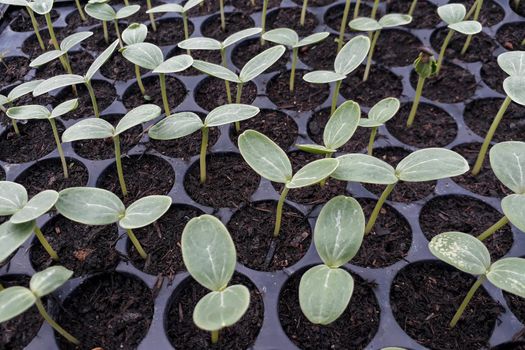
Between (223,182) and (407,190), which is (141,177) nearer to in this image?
(223,182)

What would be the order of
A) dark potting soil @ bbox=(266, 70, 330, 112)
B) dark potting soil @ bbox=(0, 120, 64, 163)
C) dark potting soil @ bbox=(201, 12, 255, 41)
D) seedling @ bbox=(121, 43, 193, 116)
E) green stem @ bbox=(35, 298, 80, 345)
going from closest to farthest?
green stem @ bbox=(35, 298, 80, 345) → seedling @ bbox=(121, 43, 193, 116) → dark potting soil @ bbox=(0, 120, 64, 163) → dark potting soil @ bbox=(266, 70, 330, 112) → dark potting soil @ bbox=(201, 12, 255, 41)

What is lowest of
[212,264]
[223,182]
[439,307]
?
[439,307]

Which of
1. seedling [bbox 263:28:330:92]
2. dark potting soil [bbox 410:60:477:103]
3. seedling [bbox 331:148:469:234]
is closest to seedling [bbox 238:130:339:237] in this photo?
seedling [bbox 331:148:469:234]

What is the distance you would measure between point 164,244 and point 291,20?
986 millimetres

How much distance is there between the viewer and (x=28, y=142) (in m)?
1.17

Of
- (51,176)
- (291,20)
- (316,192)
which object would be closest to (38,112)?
(51,176)

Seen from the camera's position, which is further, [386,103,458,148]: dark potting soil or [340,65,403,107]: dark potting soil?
[340,65,403,107]: dark potting soil

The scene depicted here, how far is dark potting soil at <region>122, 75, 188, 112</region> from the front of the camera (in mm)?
1266

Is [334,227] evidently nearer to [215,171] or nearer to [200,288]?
[200,288]

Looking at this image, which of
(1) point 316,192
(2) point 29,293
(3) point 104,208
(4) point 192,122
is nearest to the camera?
(2) point 29,293

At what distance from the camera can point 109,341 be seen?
0.81 meters

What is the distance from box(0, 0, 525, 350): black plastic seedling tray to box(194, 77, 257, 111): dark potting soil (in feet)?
0.06

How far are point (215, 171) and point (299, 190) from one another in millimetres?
223

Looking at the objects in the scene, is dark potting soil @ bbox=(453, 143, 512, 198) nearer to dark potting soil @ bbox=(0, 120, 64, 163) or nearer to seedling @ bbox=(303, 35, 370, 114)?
seedling @ bbox=(303, 35, 370, 114)
